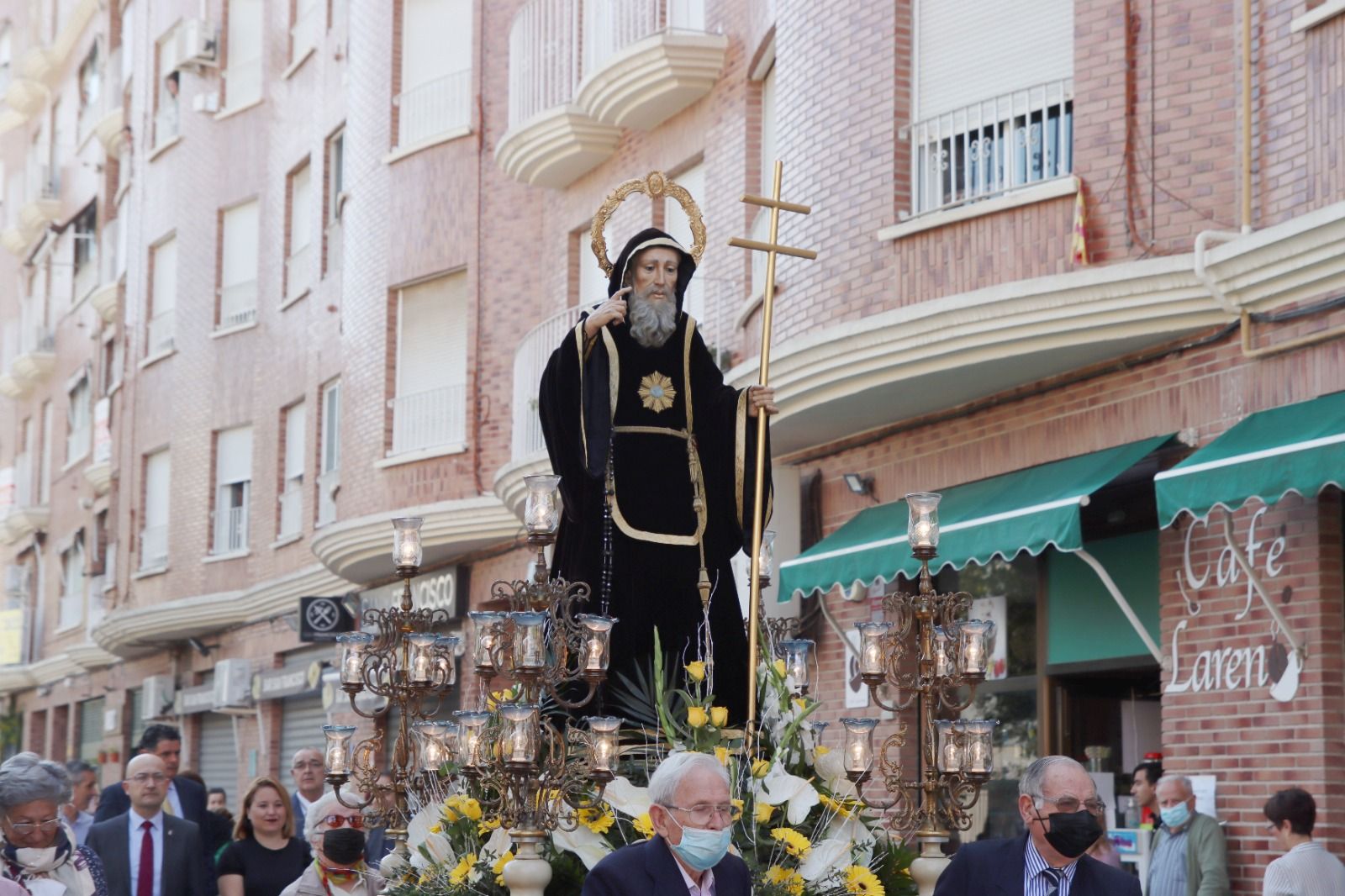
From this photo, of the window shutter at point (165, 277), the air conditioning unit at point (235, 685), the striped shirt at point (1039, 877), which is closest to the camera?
the striped shirt at point (1039, 877)

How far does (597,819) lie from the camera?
7199mm

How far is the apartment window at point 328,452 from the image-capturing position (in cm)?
2627

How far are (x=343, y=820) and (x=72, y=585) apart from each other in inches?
1354

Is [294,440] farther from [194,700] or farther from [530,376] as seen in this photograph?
[530,376]

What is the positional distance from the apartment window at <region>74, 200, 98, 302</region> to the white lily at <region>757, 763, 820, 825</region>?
1406 inches

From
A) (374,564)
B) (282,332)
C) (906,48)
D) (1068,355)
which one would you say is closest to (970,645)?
(1068,355)

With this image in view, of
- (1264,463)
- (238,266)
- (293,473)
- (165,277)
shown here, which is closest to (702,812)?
(1264,463)

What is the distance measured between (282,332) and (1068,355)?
17.7m

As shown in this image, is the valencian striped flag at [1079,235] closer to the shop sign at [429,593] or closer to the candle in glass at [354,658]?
the candle in glass at [354,658]

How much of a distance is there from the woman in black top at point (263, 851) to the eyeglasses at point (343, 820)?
40.0 inches

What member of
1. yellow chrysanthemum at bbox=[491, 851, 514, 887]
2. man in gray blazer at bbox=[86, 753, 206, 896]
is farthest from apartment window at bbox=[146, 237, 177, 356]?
yellow chrysanthemum at bbox=[491, 851, 514, 887]

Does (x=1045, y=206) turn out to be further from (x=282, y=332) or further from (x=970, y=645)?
(x=282, y=332)

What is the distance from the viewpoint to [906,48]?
14633mm

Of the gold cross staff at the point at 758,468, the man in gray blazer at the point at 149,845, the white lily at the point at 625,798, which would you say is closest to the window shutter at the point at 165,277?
the man in gray blazer at the point at 149,845
